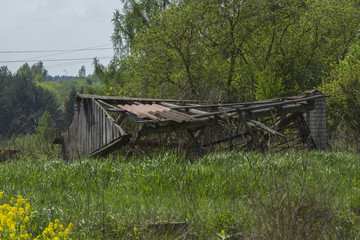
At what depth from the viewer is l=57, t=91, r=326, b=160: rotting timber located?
1166cm

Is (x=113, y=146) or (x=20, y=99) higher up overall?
(x=20, y=99)

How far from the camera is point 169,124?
39.1ft

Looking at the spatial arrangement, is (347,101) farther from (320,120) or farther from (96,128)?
(96,128)

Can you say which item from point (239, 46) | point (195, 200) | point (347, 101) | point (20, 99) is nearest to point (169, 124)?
point (195, 200)

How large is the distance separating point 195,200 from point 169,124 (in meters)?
6.95

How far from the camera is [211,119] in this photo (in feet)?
42.1

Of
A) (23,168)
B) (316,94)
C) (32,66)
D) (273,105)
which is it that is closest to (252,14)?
(316,94)

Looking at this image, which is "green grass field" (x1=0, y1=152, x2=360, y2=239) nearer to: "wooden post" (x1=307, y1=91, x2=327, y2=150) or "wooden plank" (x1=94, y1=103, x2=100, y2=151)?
"wooden plank" (x1=94, y1=103, x2=100, y2=151)

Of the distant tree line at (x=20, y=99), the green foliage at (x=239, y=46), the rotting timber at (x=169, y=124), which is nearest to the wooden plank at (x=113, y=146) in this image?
the rotting timber at (x=169, y=124)

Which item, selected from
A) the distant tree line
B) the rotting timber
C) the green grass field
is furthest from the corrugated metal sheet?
the distant tree line

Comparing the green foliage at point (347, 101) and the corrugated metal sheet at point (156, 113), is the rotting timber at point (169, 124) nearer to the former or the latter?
the corrugated metal sheet at point (156, 113)

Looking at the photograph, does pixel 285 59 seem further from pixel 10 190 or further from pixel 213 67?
pixel 10 190

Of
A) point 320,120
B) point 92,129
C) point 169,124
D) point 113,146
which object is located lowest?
point 113,146

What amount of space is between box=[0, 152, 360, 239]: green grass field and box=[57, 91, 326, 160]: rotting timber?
258 cm
